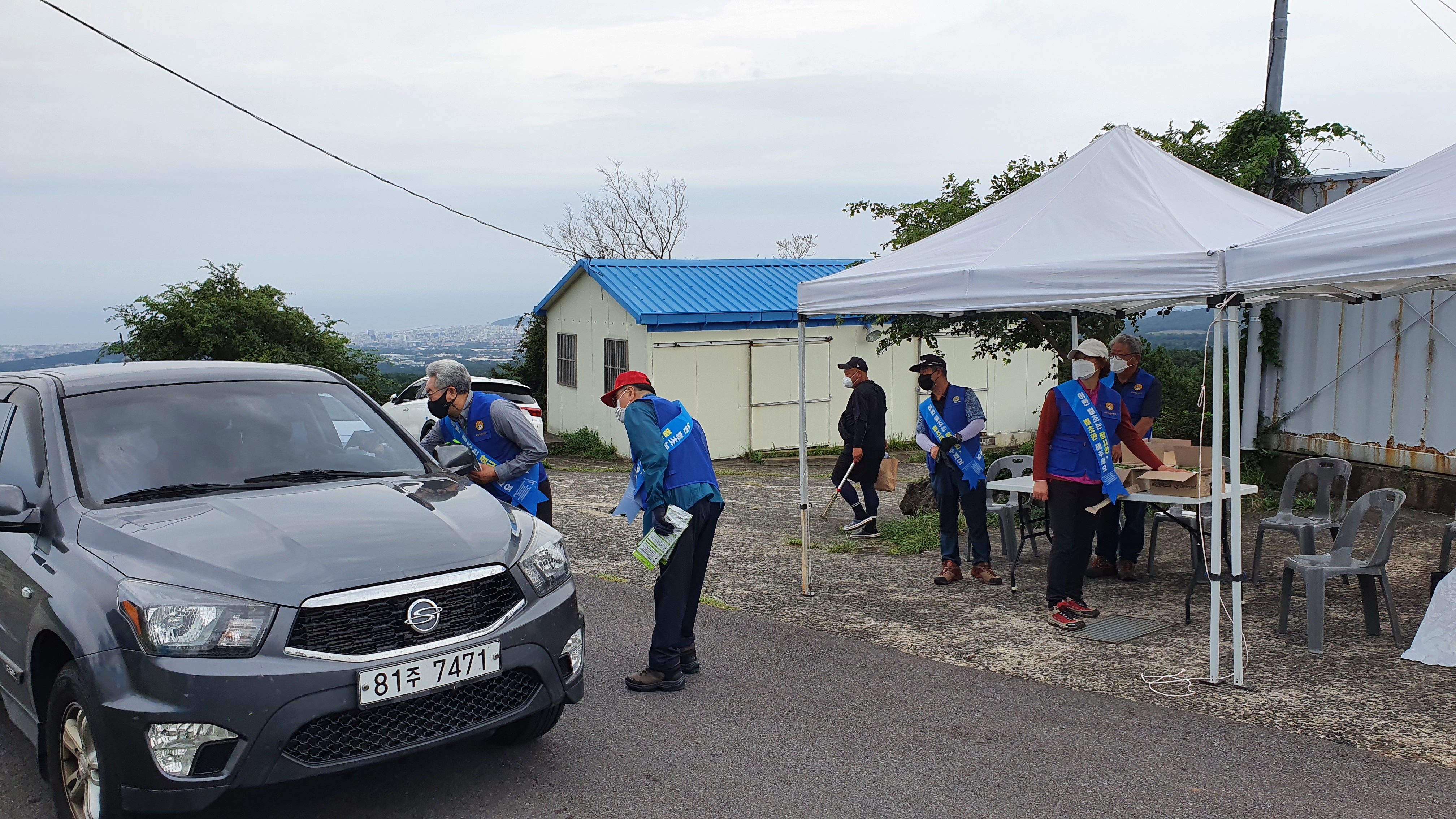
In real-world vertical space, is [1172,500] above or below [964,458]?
below

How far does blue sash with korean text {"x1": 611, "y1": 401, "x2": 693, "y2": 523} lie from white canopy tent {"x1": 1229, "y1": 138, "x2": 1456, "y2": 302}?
2.87 meters

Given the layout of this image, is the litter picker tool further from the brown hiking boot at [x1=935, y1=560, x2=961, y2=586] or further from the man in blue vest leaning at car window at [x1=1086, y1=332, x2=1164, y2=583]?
the man in blue vest leaning at car window at [x1=1086, y1=332, x2=1164, y2=583]

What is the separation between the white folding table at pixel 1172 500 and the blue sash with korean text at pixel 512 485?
3.18m

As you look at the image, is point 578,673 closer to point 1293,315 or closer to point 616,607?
point 616,607

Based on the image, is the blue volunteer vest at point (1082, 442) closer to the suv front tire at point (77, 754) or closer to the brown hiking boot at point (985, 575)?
the brown hiking boot at point (985, 575)

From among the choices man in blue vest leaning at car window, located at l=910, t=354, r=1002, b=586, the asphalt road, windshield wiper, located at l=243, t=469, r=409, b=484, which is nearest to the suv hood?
windshield wiper, located at l=243, t=469, r=409, b=484

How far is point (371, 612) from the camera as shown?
3.52 meters

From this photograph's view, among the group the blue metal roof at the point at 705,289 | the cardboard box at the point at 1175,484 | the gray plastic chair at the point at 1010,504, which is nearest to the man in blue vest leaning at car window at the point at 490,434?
the gray plastic chair at the point at 1010,504

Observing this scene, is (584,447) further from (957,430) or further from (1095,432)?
(1095,432)

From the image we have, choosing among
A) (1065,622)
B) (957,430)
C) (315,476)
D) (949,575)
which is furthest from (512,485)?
(1065,622)

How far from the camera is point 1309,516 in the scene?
24.7 feet

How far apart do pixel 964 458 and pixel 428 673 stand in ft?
15.4

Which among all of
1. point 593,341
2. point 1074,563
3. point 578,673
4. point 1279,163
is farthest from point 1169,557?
point 593,341

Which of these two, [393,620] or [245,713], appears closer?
[245,713]
